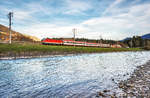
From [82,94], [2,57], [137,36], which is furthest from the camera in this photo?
[137,36]

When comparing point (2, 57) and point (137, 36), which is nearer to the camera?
point (2, 57)

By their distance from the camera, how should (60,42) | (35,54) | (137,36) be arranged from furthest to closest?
(137,36) < (60,42) < (35,54)

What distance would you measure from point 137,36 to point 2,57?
185 meters

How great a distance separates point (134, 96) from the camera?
17.8ft

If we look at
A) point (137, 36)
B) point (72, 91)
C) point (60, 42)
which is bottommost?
point (72, 91)

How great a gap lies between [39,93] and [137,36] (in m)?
193

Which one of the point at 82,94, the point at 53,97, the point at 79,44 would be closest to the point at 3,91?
the point at 53,97

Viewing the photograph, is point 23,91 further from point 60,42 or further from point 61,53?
point 60,42

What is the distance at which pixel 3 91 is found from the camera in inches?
247

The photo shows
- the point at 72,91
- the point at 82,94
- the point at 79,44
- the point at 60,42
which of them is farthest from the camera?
the point at 79,44

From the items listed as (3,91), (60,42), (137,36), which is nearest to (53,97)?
(3,91)

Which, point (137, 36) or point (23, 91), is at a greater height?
point (137, 36)

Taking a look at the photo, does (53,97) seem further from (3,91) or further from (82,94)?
(3,91)

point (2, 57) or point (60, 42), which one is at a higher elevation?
point (60, 42)
